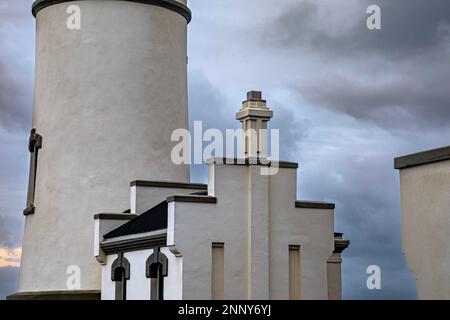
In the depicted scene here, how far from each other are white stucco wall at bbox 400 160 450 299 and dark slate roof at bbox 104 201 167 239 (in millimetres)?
7956

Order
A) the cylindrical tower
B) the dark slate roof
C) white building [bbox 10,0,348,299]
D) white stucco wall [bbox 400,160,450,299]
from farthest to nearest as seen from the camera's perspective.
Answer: the cylindrical tower, the dark slate roof, white building [bbox 10,0,348,299], white stucco wall [bbox 400,160,450,299]

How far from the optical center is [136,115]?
107 ft

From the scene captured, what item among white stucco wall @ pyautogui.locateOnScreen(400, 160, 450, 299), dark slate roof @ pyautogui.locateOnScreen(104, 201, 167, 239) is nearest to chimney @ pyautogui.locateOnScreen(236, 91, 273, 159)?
dark slate roof @ pyautogui.locateOnScreen(104, 201, 167, 239)

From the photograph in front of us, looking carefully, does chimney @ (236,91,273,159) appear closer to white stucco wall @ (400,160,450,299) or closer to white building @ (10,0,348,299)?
white building @ (10,0,348,299)

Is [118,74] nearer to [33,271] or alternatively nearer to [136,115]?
[136,115]

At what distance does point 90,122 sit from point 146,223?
17.9ft

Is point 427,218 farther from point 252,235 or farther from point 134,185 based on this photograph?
point 134,185

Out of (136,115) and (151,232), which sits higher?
(136,115)

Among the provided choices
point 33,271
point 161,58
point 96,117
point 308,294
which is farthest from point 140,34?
point 308,294

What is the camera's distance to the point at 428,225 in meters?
20.0

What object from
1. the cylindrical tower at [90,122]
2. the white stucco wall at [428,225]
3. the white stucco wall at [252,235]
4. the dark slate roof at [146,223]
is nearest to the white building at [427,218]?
the white stucco wall at [428,225]

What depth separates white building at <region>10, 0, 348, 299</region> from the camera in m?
25.9
